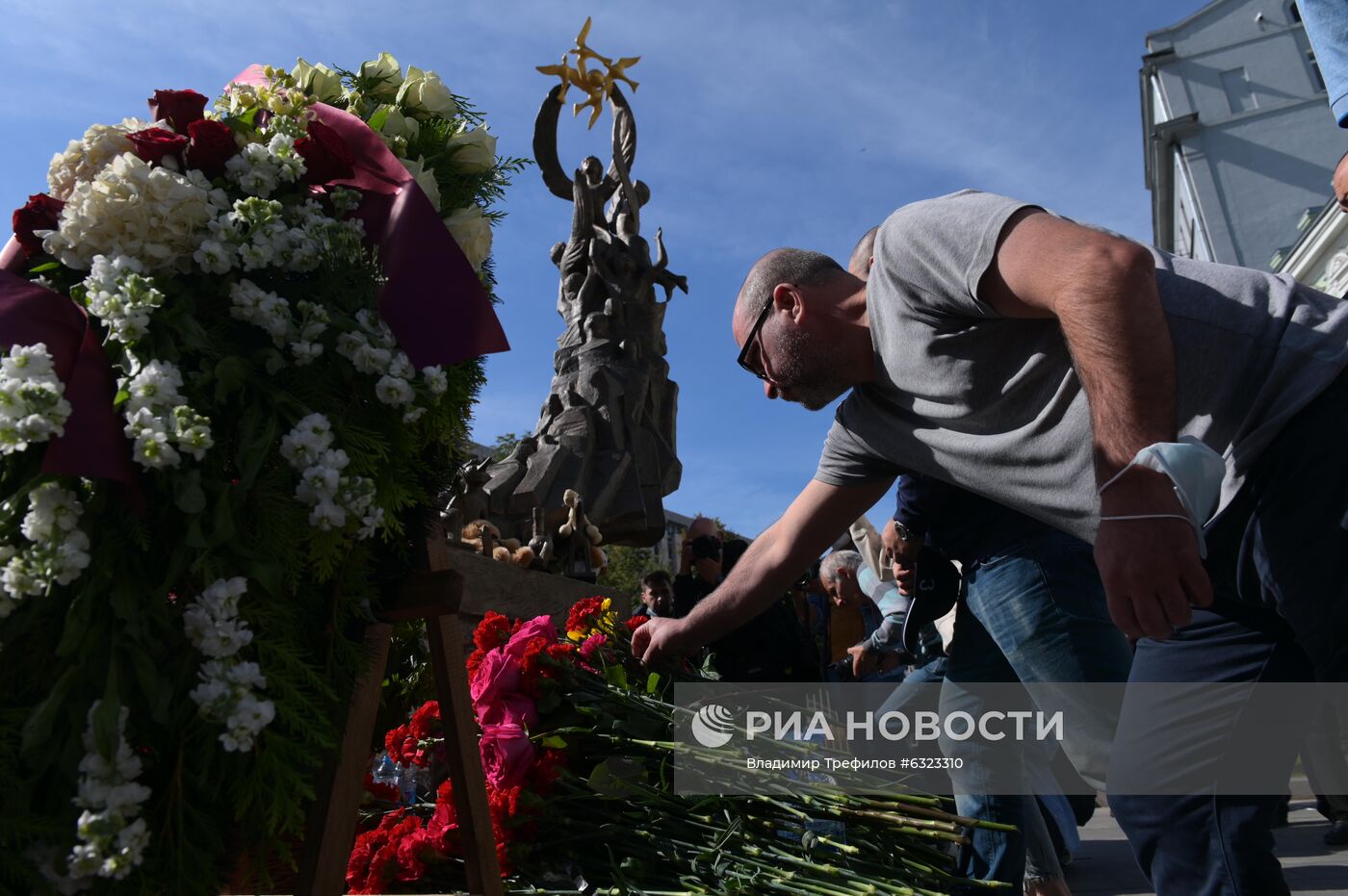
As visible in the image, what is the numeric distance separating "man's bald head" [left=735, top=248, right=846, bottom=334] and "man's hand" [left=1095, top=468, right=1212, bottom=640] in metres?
1.04

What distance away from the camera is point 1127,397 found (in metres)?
1.73

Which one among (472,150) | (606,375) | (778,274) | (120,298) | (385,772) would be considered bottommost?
(385,772)

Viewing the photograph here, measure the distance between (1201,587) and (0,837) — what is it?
1.78 meters

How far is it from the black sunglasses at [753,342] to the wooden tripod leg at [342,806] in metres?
1.13

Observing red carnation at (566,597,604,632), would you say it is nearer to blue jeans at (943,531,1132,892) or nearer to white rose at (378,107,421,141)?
blue jeans at (943,531,1132,892)

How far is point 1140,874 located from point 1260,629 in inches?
120

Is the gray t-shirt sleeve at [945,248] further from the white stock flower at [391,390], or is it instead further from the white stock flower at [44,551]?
the white stock flower at [44,551]

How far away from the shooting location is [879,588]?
573 centimetres

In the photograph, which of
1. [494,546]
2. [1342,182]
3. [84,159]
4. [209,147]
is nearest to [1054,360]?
[1342,182]

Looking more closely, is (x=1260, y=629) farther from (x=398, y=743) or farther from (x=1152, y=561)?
(x=398, y=743)

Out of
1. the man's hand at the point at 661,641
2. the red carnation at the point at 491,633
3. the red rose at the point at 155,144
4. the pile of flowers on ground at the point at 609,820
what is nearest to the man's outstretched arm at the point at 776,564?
the man's hand at the point at 661,641

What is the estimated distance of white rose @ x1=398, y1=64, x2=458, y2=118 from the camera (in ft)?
7.98

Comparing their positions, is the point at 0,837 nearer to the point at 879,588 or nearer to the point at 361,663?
the point at 361,663

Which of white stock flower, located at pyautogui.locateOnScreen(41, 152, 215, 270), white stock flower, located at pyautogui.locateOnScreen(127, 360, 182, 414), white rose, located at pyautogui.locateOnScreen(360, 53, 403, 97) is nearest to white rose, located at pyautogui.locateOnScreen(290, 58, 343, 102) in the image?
white rose, located at pyautogui.locateOnScreen(360, 53, 403, 97)
